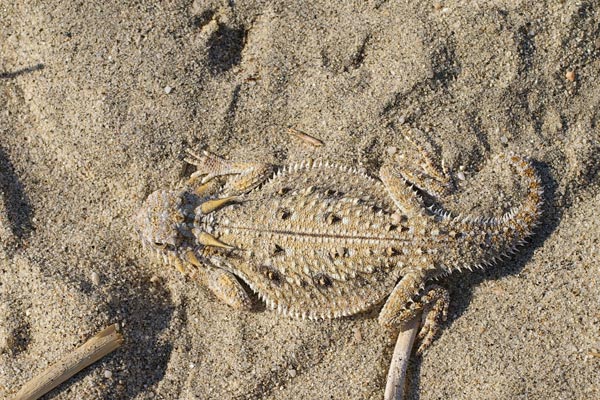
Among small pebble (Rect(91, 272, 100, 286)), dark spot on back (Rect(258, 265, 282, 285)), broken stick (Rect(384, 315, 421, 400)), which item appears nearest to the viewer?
dark spot on back (Rect(258, 265, 282, 285))

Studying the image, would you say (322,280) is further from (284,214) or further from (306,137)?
(306,137)

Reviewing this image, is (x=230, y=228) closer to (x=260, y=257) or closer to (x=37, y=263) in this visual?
(x=260, y=257)

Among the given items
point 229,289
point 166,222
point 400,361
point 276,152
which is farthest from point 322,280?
point 166,222

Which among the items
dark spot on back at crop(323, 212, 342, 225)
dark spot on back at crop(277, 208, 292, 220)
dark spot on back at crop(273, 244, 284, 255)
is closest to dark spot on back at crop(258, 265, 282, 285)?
dark spot on back at crop(273, 244, 284, 255)

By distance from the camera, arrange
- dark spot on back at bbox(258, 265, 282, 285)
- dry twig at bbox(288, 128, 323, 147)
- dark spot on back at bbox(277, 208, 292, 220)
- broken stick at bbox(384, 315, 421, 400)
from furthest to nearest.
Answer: dry twig at bbox(288, 128, 323, 147)
broken stick at bbox(384, 315, 421, 400)
dark spot on back at bbox(258, 265, 282, 285)
dark spot on back at bbox(277, 208, 292, 220)

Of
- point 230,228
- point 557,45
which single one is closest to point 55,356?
point 230,228

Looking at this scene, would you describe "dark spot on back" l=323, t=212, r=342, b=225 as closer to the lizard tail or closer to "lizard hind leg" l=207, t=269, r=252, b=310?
the lizard tail
